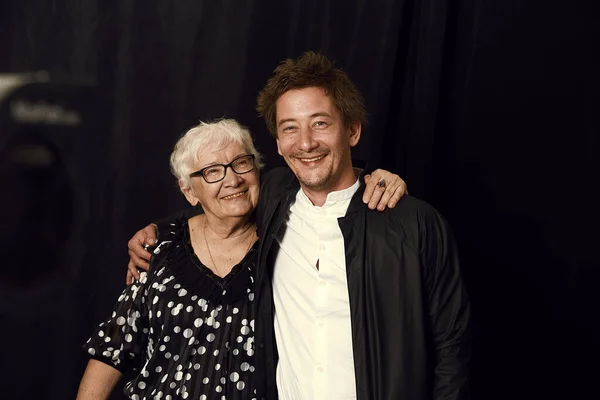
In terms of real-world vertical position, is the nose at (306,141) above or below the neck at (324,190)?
above

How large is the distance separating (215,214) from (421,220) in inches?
23.8

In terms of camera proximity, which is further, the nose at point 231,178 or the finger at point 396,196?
the nose at point 231,178

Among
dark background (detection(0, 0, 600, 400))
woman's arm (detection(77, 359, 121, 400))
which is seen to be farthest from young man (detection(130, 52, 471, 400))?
dark background (detection(0, 0, 600, 400))

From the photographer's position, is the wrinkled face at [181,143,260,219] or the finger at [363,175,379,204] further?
the wrinkled face at [181,143,260,219]

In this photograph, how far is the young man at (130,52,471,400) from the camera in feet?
5.04

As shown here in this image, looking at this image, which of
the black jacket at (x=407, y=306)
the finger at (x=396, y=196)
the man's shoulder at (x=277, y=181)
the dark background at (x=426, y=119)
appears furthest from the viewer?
the dark background at (x=426, y=119)

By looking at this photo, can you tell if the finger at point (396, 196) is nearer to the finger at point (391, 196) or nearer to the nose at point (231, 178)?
the finger at point (391, 196)

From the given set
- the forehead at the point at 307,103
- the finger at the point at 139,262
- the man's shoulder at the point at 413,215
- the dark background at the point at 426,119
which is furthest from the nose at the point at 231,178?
the dark background at the point at 426,119

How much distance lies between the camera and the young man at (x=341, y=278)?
1.54 metres

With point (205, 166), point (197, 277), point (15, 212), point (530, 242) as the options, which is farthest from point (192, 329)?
point (530, 242)

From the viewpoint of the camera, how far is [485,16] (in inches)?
97.0

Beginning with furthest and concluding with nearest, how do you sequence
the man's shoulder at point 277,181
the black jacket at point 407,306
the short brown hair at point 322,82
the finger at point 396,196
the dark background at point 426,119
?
the dark background at point 426,119 → the man's shoulder at point 277,181 → the short brown hair at point 322,82 → the finger at point 396,196 → the black jacket at point 407,306

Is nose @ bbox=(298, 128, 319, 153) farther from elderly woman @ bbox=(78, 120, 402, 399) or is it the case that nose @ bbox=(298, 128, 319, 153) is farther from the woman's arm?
the woman's arm

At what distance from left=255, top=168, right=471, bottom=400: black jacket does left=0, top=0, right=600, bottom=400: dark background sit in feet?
2.91
